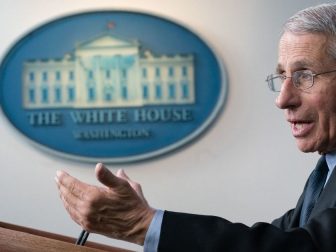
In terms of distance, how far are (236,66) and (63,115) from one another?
2.65 feet

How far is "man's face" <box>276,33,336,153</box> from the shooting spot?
1.14 m

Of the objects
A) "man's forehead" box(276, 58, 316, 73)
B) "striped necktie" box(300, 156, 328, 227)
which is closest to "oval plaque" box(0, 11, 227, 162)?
"striped necktie" box(300, 156, 328, 227)

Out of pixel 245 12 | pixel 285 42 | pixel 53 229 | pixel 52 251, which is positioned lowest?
pixel 53 229

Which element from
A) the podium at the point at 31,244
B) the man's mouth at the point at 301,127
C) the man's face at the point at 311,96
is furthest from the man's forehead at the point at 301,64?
the podium at the point at 31,244

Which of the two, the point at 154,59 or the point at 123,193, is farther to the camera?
the point at 154,59

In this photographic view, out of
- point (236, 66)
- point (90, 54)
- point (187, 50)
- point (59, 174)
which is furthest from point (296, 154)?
point (59, 174)

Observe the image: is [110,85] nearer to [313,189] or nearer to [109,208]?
[313,189]

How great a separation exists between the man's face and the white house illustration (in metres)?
1.27

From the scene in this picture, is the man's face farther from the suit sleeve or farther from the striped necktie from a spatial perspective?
the suit sleeve

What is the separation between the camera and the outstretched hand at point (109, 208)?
2.72 ft

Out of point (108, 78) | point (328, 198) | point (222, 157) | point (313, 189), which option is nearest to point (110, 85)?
point (108, 78)

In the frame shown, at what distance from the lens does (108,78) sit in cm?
248

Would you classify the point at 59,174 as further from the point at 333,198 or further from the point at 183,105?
the point at 183,105

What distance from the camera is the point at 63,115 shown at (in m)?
2.48
